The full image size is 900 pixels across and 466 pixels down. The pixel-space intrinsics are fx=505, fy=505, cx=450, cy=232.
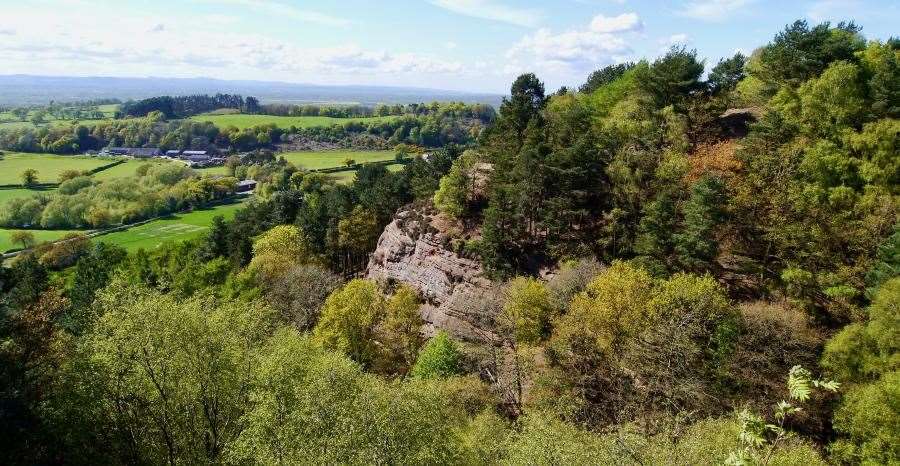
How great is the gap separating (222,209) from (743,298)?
110522 millimetres

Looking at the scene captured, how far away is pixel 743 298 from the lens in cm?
3772

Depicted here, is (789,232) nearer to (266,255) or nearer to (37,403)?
(37,403)

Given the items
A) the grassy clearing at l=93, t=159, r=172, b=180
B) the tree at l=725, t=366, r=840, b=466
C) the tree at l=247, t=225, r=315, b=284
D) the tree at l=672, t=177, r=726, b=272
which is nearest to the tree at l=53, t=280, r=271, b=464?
the tree at l=725, t=366, r=840, b=466

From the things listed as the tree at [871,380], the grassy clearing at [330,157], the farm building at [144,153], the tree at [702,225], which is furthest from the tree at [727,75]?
the farm building at [144,153]

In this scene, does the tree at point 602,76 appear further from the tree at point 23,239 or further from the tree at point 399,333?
the tree at point 23,239

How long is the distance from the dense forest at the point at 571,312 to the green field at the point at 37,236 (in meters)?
46.1

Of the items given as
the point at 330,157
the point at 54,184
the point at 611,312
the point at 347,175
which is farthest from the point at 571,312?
the point at 54,184

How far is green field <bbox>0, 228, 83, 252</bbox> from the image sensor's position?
A: 92675mm

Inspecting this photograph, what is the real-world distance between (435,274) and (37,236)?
89493mm

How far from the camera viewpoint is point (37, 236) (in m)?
97.1

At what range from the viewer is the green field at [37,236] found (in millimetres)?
92675

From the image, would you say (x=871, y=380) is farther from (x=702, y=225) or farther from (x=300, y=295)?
(x=300, y=295)

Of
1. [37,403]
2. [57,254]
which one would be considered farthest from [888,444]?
[57,254]

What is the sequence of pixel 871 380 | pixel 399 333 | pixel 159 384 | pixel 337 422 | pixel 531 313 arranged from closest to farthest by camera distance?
pixel 337 422 < pixel 159 384 < pixel 871 380 < pixel 531 313 < pixel 399 333
